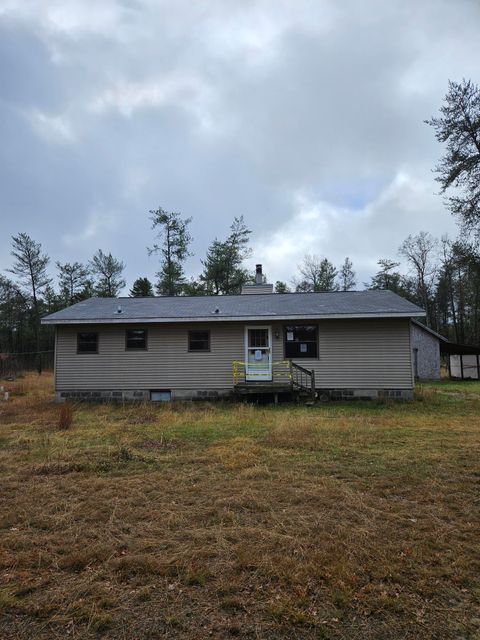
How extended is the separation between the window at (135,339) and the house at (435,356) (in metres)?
15.7

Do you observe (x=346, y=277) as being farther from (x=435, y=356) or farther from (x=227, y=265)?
(x=435, y=356)

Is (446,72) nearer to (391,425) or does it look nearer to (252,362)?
(252,362)

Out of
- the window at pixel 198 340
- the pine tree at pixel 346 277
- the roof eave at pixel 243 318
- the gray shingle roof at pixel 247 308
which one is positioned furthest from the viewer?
the pine tree at pixel 346 277

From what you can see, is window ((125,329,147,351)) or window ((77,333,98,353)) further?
window ((77,333,98,353))

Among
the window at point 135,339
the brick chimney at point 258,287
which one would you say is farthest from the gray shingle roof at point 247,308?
the brick chimney at point 258,287

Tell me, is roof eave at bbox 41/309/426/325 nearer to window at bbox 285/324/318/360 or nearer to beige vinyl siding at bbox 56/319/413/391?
beige vinyl siding at bbox 56/319/413/391

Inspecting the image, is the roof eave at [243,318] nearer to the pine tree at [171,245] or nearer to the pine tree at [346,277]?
the pine tree at [171,245]

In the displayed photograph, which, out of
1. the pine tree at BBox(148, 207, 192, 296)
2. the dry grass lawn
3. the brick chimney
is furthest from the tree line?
the dry grass lawn

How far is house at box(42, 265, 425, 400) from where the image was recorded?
13570mm

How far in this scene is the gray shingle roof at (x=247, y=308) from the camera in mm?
13516

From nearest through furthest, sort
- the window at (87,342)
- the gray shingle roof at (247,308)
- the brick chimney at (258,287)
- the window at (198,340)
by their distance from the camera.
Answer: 1. the gray shingle roof at (247,308)
2. the window at (198,340)
3. the window at (87,342)
4. the brick chimney at (258,287)

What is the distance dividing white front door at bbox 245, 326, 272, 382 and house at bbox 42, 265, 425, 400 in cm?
4

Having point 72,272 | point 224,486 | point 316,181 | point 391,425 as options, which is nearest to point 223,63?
point 316,181

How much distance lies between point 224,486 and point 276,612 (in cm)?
243
